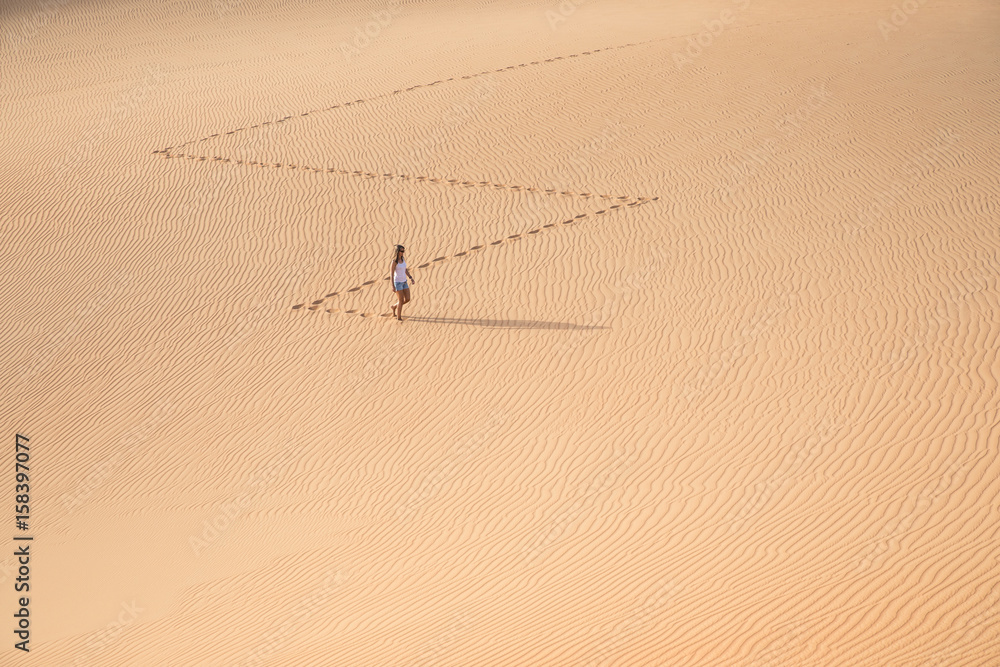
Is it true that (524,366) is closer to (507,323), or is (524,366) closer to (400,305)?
(507,323)

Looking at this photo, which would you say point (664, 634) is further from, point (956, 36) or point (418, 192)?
point (956, 36)

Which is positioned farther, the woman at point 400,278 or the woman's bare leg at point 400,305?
the woman's bare leg at point 400,305

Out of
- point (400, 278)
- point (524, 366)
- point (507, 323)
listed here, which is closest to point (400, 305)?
point (400, 278)

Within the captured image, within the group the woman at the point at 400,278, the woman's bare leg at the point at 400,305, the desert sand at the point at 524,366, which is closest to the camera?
the desert sand at the point at 524,366

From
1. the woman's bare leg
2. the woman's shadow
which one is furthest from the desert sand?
the woman's bare leg

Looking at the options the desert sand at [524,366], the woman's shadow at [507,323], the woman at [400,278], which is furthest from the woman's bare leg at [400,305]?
the desert sand at [524,366]

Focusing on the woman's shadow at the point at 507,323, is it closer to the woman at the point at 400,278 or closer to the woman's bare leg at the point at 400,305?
the woman's bare leg at the point at 400,305

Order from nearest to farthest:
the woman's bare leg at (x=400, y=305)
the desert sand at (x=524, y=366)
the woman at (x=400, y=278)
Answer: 1. the desert sand at (x=524, y=366)
2. the woman at (x=400, y=278)
3. the woman's bare leg at (x=400, y=305)

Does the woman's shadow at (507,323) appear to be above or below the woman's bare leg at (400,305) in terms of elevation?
below
